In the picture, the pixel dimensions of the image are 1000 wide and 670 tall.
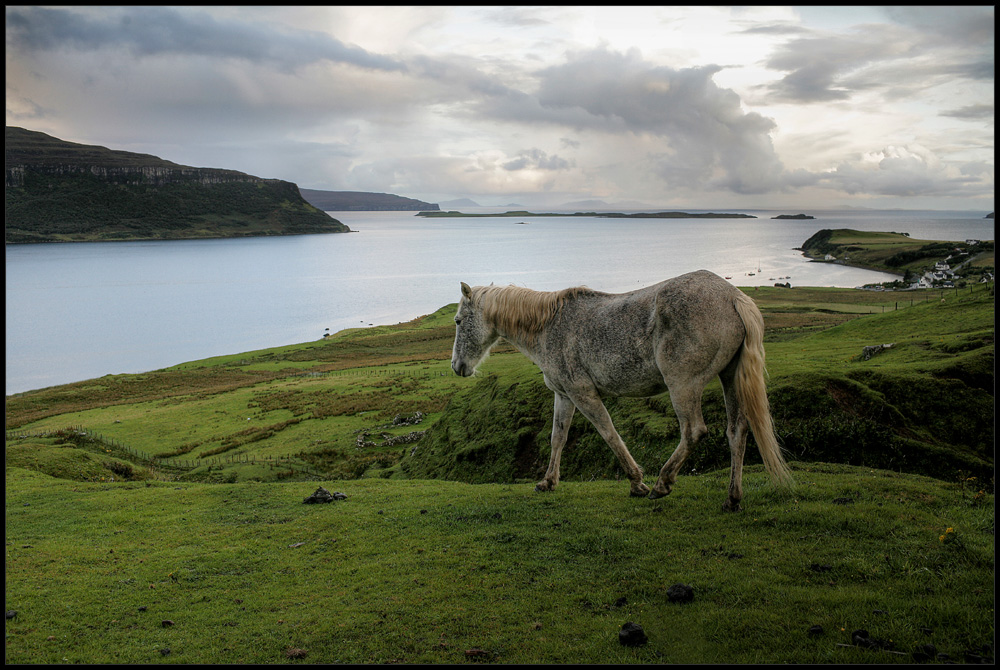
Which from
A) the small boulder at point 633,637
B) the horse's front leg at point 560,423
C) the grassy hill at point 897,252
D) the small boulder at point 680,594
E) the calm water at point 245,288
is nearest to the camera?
the small boulder at point 633,637

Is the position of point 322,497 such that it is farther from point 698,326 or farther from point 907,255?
point 907,255

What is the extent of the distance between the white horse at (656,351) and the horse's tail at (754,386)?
0.04 feet

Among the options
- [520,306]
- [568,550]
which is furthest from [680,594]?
[520,306]

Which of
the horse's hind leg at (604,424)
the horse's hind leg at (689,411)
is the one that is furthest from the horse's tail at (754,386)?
the horse's hind leg at (604,424)

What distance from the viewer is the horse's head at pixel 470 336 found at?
30.7 feet

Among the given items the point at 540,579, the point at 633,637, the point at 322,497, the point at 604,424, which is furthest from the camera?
the point at 322,497

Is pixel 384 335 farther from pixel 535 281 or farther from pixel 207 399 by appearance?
pixel 535 281

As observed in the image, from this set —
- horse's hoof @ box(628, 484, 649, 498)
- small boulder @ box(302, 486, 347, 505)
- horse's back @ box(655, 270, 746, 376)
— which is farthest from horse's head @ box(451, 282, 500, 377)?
small boulder @ box(302, 486, 347, 505)

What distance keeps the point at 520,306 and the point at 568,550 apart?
11.9 feet

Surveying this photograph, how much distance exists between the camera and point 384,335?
65375 mm

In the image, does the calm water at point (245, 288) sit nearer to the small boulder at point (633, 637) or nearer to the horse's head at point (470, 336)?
the horse's head at point (470, 336)

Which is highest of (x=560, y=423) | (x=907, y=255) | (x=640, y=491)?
(x=907, y=255)

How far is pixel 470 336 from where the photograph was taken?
9461 millimetres

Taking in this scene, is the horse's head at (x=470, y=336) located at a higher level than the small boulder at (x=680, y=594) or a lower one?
higher
